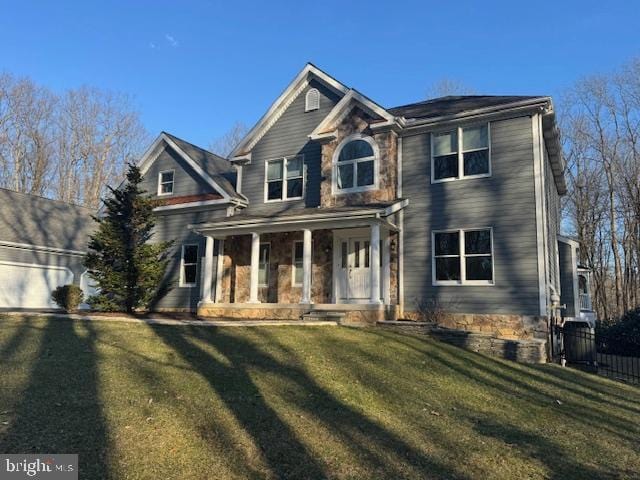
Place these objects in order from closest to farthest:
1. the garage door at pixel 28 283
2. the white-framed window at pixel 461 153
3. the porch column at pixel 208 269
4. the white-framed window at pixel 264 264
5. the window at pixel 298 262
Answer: the white-framed window at pixel 461 153
the window at pixel 298 262
the porch column at pixel 208 269
the white-framed window at pixel 264 264
the garage door at pixel 28 283

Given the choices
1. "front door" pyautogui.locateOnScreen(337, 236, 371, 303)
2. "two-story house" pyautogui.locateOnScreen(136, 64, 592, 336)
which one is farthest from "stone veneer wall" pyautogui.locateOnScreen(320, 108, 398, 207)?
"front door" pyautogui.locateOnScreen(337, 236, 371, 303)

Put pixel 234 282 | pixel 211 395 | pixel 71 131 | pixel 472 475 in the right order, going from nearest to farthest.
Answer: pixel 472 475 → pixel 211 395 → pixel 234 282 → pixel 71 131

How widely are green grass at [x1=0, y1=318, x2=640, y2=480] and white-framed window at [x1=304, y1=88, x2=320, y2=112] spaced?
371 inches

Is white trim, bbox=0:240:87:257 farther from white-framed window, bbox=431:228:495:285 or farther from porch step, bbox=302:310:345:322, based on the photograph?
→ white-framed window, bbox=431:228:495:285

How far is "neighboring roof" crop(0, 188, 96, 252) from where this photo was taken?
21531mm

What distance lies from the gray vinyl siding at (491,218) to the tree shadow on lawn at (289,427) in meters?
6.56

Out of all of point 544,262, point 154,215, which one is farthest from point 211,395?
point 154,215

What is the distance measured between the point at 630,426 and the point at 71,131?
40.0m

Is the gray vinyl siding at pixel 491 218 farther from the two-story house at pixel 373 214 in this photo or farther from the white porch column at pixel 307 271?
the white porch column at pixel 307 271

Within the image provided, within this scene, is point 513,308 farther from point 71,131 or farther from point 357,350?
point 71,131

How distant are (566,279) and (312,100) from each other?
11329mm

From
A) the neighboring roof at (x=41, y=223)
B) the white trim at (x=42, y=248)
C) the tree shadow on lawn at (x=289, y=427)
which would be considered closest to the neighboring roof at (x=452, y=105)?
the tree shadow on lawn at (x=289, y=427)

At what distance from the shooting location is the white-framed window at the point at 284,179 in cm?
1677

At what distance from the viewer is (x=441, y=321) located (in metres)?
13.4
